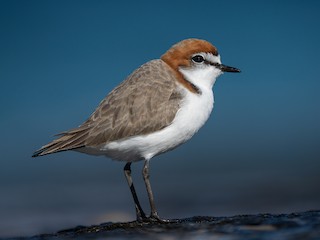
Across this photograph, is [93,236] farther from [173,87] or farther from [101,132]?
[173,87]

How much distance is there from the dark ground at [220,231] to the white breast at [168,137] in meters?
1.30

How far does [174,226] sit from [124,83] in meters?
3.09

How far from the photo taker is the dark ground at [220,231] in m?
5.68

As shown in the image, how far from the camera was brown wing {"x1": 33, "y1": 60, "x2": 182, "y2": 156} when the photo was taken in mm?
8445

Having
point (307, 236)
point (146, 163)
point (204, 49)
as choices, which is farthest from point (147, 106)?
point (307, 236)

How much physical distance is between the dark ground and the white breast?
1295 millimetres

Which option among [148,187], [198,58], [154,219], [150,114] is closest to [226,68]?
[198,58]

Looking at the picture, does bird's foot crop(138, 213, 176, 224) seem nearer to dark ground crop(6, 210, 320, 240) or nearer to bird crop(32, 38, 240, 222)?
bird crop(32, 38, 240, 222)

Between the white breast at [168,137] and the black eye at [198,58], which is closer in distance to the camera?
the white breast at [168,137]

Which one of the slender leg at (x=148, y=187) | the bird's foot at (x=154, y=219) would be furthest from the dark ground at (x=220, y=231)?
the slender leg at (x=148, y=187)

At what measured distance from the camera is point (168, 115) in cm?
845

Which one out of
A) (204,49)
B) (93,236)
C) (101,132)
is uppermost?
(204,49)

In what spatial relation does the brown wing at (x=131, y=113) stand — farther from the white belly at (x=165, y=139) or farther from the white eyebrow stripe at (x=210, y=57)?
the white eyebrow stripe at (x=210, y=57)

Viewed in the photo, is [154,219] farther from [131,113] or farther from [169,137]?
[131,113]
